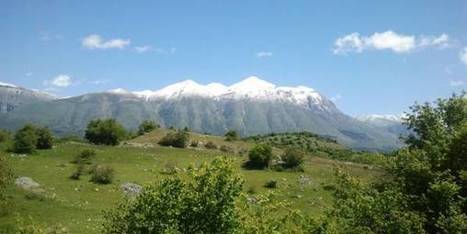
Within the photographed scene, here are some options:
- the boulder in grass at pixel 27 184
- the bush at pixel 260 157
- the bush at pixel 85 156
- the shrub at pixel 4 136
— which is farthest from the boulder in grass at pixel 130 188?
the shrub at pixel 4 136

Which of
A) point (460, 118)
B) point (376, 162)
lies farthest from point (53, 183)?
point (460, 118)

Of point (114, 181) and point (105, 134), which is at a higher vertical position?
point (105, 134)

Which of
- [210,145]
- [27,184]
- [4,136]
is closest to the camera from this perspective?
[27,184]

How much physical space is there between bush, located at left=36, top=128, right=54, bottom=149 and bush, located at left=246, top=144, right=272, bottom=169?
85.9 ft

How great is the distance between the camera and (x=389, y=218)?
28.0 m

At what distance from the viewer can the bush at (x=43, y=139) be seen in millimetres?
79375

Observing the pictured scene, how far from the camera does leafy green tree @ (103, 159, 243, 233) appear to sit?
2547 centimetres

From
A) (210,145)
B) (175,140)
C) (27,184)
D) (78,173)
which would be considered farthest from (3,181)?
(210,145)

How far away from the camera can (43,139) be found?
79562 mm

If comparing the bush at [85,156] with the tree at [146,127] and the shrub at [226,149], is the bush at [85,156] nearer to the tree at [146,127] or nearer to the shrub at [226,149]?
the shrub at [226,149]

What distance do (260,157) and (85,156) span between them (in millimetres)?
21800

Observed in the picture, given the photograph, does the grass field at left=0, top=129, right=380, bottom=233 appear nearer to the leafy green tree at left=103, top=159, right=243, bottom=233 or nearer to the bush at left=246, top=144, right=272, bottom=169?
the bush at left=246, top=144, right=272, bottom=169

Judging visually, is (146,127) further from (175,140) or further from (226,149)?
(226,149)

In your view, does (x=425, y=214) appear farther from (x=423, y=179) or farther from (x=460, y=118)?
(x=460, y=118)
